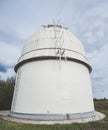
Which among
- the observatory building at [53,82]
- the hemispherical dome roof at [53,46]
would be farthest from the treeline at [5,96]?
the hemispherical dome roof at [53,46]

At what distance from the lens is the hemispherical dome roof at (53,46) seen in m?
14.6

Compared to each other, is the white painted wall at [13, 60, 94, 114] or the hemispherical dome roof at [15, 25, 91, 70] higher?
the hemispherical dome roof at [15, 25, 91, 70]

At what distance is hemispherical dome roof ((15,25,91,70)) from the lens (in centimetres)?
1460

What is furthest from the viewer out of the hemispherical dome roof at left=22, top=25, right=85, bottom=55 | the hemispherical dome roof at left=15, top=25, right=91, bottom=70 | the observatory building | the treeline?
the treeline

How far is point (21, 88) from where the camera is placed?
14.8 m

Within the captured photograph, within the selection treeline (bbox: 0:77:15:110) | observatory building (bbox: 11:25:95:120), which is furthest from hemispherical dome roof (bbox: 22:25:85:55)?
treeline (bbox: 0:77:15:110)

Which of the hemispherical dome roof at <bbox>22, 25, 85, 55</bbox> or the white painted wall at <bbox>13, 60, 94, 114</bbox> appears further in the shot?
the hemispherical dome roof at <bbox>22, 25, 85, 55</bbox>

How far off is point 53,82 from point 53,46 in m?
3.37

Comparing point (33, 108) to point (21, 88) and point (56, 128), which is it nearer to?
point (21, 88)

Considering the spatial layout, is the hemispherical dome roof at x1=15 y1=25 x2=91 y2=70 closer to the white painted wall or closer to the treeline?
the white painted wall

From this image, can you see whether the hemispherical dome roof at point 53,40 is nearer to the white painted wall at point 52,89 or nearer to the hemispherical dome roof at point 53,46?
the hemispherical dome roof at point 53,46

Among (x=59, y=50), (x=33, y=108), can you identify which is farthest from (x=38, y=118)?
(x=59, y=50)

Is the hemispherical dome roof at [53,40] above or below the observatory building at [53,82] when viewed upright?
above

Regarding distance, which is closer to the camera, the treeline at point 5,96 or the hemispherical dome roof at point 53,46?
the hemispherical dome roof at point 53,46
